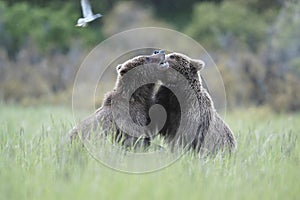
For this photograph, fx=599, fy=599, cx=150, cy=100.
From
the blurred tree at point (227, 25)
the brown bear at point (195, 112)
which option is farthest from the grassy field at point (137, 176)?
the blurred tree at point (227, 25)

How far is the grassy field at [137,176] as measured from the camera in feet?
12.2

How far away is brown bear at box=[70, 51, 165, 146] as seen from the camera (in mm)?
5234

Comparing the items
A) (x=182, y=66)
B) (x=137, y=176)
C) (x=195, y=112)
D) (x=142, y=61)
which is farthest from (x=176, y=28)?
(x=137, y=176)

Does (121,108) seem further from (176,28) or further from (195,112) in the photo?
(176,28)

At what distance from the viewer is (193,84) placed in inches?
228

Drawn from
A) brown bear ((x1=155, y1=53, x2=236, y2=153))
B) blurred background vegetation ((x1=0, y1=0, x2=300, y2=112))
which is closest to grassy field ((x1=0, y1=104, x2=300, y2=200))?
brown bear ((x1=155, y1=53, x2=236, y2=153))

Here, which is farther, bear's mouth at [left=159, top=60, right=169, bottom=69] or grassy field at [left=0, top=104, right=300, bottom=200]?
bear's mouth at [left=159, top=60, right=169, bottom=69]

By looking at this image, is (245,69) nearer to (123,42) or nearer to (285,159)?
(123,42)

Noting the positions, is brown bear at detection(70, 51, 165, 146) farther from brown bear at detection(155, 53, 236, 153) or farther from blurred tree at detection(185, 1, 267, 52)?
blurred tree at detection(185, 1, 267, 52)

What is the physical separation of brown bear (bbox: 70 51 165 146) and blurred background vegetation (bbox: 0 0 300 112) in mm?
7431

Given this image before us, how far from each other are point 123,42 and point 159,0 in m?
4.09

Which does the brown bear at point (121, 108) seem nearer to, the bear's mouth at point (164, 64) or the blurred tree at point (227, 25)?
the bear's mouth at point (164, 64)

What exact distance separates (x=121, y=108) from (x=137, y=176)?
135 centimetres

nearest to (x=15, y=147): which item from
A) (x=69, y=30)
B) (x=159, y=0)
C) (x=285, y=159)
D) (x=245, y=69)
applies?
(x=285, y=159)
